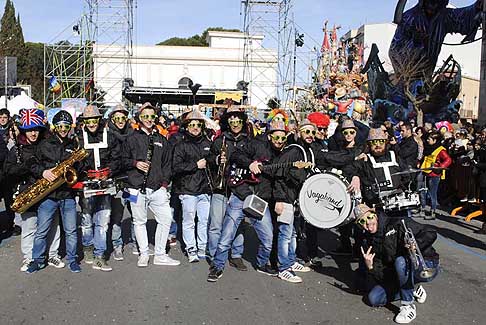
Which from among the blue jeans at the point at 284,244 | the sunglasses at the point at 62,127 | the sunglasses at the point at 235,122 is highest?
the sunglasses at the point at 235,122

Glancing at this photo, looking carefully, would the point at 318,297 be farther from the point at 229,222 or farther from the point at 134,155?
the point at 134,155

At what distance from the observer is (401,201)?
568cm

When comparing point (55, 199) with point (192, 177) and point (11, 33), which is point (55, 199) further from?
point (11, 33)

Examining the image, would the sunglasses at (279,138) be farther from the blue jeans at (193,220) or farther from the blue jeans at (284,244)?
the blue jeans at (193,220)

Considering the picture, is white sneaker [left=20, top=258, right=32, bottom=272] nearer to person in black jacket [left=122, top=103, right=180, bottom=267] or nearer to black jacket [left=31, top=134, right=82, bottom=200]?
black jacket [left=31, top=134, right=82, bottom=200]

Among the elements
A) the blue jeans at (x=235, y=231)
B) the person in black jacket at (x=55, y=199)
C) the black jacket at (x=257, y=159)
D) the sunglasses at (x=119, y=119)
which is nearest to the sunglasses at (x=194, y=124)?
the black jacket at (x=257, y=159)

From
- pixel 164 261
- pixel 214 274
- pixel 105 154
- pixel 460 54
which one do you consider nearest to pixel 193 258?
pixel 164 261

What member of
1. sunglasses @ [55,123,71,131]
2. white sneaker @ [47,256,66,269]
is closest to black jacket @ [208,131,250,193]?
sunglasses @ [55,123,71,131]

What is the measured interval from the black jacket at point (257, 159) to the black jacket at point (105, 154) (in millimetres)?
1429

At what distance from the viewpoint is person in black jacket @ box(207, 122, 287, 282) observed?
637 centimetres

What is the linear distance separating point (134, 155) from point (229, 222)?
144 centimetres

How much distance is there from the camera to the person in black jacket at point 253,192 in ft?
20.9

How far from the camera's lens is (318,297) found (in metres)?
5.81

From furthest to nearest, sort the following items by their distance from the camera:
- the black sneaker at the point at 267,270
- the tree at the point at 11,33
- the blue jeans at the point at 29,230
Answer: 1. the tree at the point at 11,33
2. the black sneaker at the point at 267,270
3. the blue jeans at the point at 29,230
